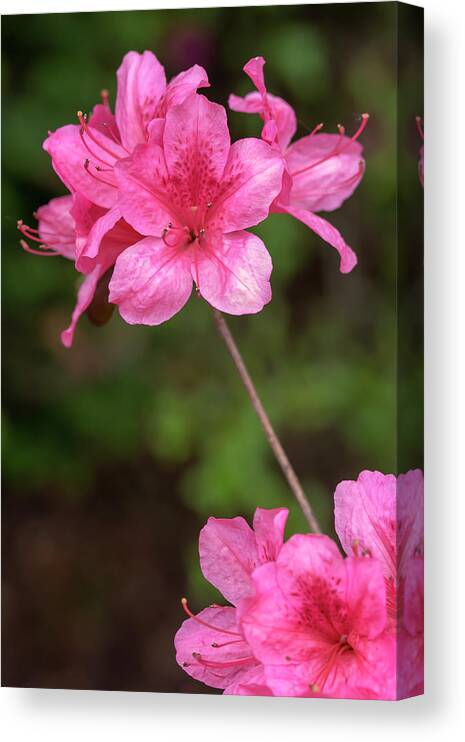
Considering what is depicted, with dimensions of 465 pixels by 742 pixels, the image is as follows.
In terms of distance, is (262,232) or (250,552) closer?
(250,552)

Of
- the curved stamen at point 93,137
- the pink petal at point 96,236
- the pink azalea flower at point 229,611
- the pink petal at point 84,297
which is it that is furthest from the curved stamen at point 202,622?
the curved stamen at point 93,137

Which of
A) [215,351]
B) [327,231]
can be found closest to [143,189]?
[327,231]

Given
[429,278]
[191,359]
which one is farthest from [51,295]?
[429,278]

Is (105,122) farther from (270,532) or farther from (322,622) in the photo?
(322,622)

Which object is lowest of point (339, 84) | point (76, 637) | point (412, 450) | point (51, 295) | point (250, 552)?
point (76, 637)

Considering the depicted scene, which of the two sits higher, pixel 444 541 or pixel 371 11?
pixel 371 11

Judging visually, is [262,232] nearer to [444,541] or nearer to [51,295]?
[51,295]

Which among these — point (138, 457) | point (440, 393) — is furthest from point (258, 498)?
point (440, 393)

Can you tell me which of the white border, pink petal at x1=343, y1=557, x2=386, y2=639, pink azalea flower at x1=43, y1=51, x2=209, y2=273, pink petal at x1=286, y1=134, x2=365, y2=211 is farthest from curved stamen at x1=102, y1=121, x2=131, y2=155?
pink petal at x1=343, y1=557, x2=386, y2=639
